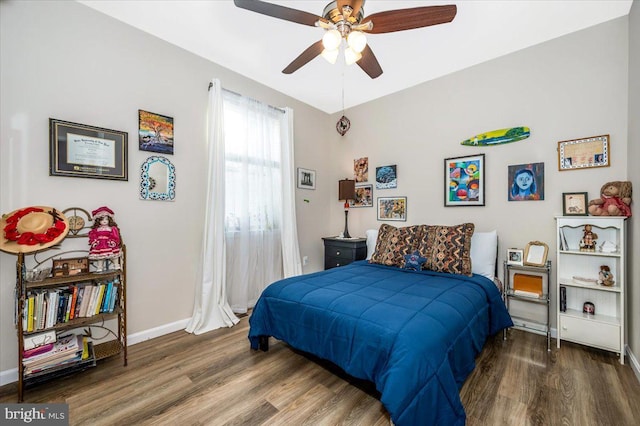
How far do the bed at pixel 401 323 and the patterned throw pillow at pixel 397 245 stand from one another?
Result: 67 mm

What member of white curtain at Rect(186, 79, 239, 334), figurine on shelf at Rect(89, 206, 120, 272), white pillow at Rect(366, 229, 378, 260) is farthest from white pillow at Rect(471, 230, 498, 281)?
figurine on shelf at Rect(89, 206, 120, 272)

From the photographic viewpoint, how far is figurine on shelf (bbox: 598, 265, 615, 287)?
226 centimetres

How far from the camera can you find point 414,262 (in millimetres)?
2727

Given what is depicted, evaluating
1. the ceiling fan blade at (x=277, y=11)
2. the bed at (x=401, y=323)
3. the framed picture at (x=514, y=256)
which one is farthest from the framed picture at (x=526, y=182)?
the ceiling fan blade at (x=277, y=11)

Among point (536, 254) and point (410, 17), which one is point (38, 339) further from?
point (536, 254)

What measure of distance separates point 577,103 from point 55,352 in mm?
4687

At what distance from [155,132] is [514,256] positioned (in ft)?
12.0

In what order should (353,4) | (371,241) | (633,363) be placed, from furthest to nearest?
(371,241)
(633,363)
(353,4)

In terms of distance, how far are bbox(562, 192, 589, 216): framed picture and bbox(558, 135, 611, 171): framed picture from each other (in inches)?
9.8

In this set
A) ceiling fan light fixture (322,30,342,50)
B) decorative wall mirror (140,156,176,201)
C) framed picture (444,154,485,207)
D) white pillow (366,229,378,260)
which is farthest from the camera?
white pillow (366,229,378,260)

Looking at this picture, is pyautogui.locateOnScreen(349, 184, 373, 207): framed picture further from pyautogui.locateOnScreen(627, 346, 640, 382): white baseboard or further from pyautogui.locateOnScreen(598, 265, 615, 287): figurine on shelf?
pyautogui.locateOnScreen(627, 346, 640, 382): white baseboard

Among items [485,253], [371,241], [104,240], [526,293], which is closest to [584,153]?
[485,253]

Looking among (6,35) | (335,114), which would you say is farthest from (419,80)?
(6,35)

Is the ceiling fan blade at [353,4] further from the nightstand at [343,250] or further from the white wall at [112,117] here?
the nightstand at [343,250]
